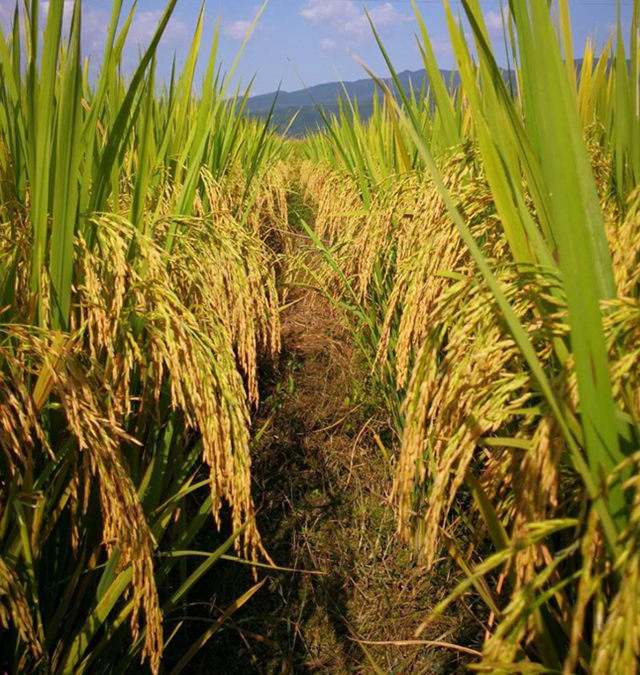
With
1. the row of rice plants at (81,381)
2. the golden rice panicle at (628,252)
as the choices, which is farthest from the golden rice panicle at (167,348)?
the golden rice panicle at (628,252)

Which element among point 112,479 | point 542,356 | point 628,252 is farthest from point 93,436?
point 628,252

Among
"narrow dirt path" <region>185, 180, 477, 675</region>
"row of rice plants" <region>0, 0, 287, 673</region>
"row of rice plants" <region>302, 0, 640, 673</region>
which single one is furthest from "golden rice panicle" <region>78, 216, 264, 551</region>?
"narrow dirt path" <region>185, 180, 477, 675</region>

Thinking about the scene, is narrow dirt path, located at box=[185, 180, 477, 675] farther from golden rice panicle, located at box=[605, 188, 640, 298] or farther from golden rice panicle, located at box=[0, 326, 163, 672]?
golden rice panicle, located at box=[605, 188, 640, 298]

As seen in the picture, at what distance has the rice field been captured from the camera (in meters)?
0.76

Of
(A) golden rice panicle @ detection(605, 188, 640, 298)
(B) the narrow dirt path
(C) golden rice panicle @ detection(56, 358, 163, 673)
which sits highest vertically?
(A) golden rice panicle @ detection(605, 188, 640, 298)

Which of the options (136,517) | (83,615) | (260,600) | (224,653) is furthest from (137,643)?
(260,600)

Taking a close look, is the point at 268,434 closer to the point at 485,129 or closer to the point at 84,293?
the point at 84,293

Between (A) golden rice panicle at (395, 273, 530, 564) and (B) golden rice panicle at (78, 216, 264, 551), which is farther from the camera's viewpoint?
(B) golden rice panicle at (78, 216, 264, 551)

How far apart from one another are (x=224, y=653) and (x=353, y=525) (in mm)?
740

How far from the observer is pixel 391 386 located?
2262 mm

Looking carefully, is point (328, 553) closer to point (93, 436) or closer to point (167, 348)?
point (167, 348)

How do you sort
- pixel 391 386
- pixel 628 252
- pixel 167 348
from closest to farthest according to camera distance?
pixel 628 252, pixel 167 348, pixel 391 386

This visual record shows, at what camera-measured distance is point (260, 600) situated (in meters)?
2.11

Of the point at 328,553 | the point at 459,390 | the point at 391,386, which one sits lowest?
the point at 328,553
